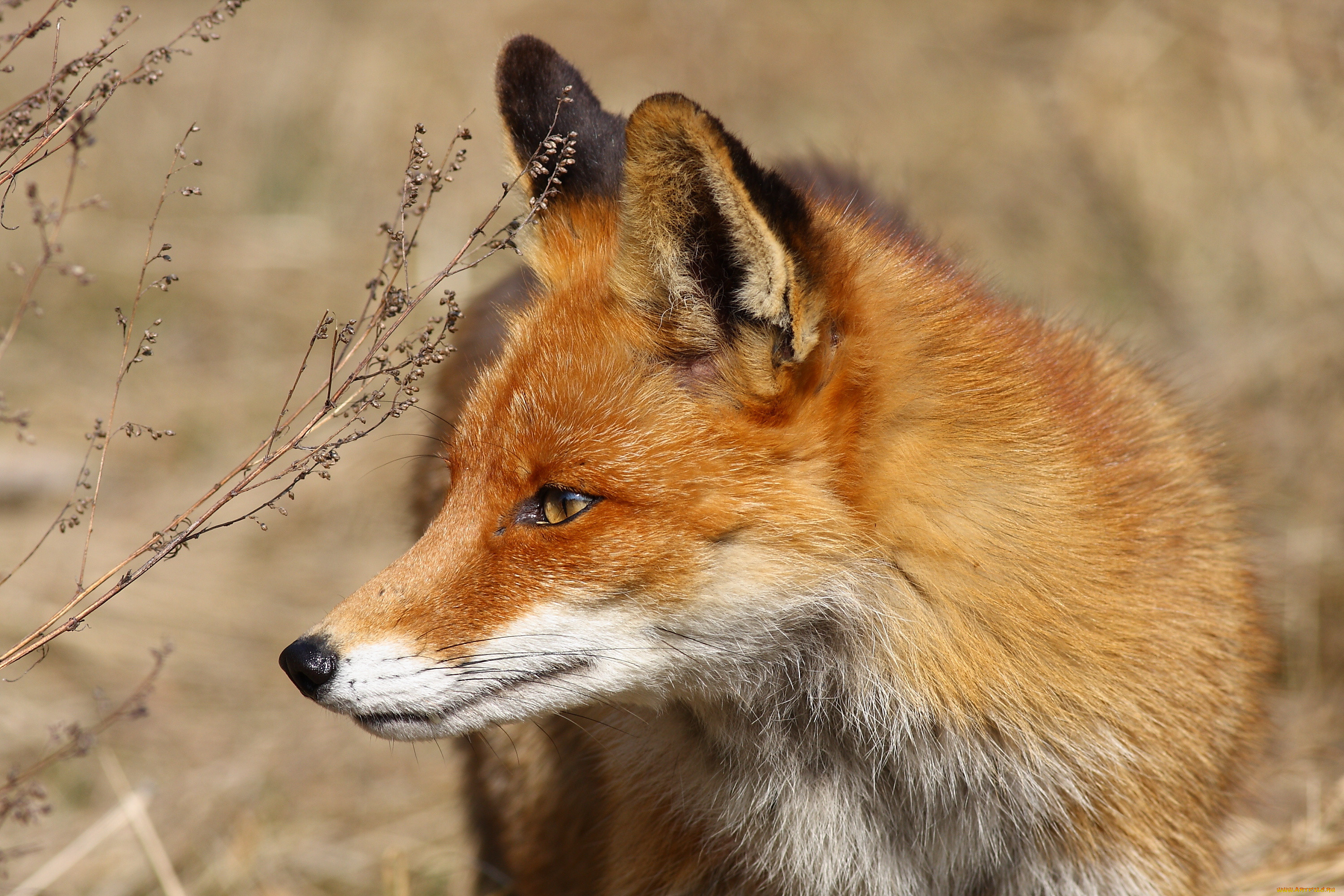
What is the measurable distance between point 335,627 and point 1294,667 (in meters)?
5.42

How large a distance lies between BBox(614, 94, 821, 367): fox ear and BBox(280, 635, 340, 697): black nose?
1.19 m

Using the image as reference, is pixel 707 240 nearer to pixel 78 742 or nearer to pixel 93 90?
pixel 93 90

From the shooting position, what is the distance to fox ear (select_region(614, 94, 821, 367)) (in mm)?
2639

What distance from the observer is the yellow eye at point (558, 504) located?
3029 mm

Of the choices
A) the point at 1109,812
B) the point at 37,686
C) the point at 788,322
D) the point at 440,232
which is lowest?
the point at 37,686

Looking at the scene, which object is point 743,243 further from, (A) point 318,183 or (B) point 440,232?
(A) point 318,183

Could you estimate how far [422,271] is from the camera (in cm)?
897

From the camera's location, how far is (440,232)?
964 centimetres

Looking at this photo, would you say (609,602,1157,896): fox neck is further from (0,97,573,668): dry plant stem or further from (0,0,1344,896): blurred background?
(0,0,1344,896): blurred background

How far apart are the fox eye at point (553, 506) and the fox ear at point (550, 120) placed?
104cm

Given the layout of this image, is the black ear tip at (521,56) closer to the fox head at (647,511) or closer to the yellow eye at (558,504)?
the fox head at (647,511)

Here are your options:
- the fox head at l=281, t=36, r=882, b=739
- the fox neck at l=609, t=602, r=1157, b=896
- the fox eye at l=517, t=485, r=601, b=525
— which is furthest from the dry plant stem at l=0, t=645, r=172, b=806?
the fox neck at l=609, t=602, r=1157, b=896

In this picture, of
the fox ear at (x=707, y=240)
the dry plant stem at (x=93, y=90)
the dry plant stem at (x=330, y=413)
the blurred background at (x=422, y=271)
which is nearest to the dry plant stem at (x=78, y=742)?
the blurred background at (x=422, y=271)

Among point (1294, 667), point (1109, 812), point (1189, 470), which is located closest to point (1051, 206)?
point (1294, 667)
